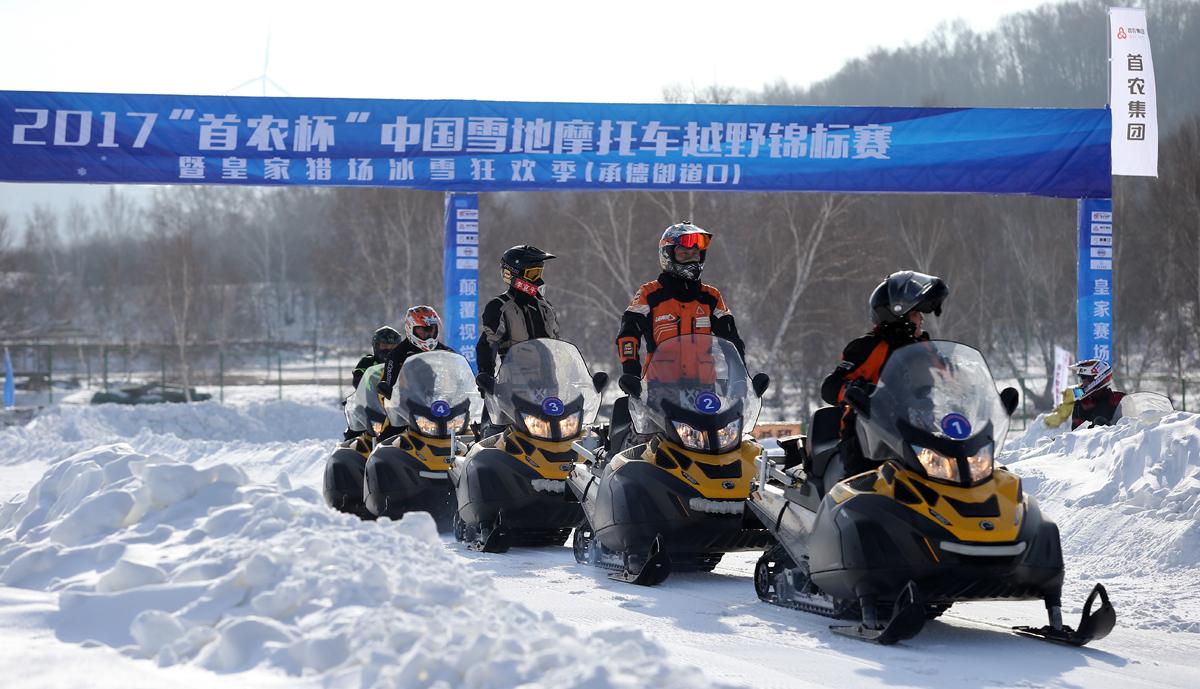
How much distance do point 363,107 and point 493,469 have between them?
31.7ft

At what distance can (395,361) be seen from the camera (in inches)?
516

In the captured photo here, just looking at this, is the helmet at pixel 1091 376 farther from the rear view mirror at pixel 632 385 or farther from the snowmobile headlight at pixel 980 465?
the snowmobile headlight at pixel 980 465

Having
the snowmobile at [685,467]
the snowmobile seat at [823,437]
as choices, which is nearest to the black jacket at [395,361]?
the snowmobile at [685,467]

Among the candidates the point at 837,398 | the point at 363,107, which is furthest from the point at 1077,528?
the point at 363,107

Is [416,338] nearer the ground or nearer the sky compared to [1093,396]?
nearer the sky

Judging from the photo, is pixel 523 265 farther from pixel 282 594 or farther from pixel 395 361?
pixel 282 594

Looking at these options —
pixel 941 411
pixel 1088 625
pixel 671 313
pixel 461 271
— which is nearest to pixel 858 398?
pixel 941 411

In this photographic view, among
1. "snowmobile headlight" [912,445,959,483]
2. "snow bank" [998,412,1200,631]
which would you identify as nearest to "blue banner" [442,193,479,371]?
"snow bank" [998,412,1200,631]

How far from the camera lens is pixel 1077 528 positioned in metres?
10.8

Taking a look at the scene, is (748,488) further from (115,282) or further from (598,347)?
(115,282)

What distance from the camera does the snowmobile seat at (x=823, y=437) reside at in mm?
7520

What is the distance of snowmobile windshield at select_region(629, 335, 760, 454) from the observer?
870cm

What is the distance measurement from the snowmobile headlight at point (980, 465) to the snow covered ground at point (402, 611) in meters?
0.79

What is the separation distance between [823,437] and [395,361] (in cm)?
633
